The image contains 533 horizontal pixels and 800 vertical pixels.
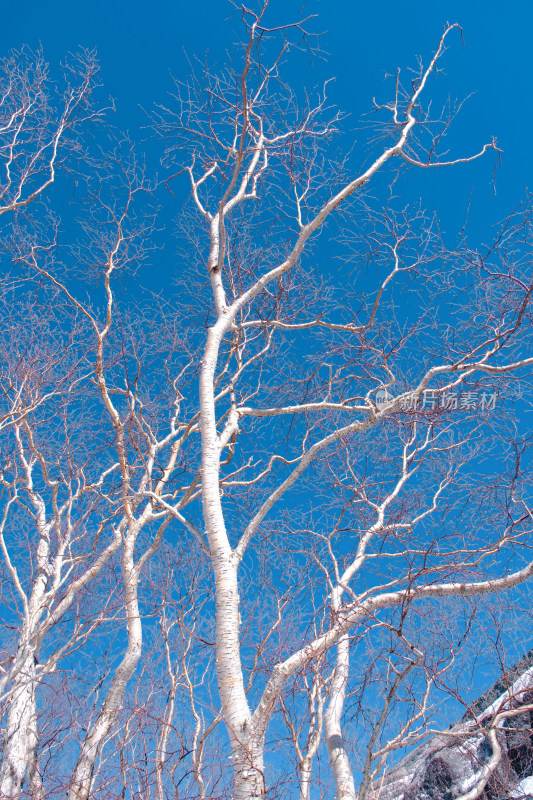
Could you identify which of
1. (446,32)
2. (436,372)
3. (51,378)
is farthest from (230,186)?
(51,378)

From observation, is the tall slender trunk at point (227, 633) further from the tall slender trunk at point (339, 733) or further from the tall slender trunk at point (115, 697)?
the tall slender trunk at point (115, 697)

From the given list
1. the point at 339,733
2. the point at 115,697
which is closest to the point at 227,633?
the point at 115,697

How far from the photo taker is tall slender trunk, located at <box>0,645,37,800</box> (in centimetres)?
511

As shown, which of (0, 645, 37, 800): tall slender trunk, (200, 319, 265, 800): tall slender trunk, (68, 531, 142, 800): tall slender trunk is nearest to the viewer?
(200, 319, 265, 800): tall slender trunk

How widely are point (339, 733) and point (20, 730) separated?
320cm

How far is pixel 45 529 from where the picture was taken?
7.08 m

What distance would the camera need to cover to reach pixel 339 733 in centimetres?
486

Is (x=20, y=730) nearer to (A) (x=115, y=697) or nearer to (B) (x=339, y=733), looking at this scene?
(A) (x=115, y=697)

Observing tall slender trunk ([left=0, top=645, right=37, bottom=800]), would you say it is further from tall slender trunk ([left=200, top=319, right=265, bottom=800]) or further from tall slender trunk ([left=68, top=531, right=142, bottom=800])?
tall slender trunk ([left=200, top=319, right=265, bottom=800])

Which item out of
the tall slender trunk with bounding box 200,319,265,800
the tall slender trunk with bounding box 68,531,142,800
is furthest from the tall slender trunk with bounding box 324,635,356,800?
the tall slender trunk with bounding box 68,531,142,800

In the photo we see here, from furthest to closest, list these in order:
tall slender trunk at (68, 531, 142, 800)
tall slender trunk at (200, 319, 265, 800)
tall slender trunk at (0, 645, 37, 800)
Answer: tall slender trunk at (0, 645, 37, 800) < tall slender trunk at (68, 531, 142, 800) < tall slender trunk at (200, 319, 265, 800)

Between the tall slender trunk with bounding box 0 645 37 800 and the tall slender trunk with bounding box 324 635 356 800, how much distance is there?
9.60 feet

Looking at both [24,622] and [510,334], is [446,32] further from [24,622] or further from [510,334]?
[24,622]

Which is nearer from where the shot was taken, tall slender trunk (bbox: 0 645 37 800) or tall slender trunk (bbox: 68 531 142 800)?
tall slender trunk (bbox: 68 531 142 800)
